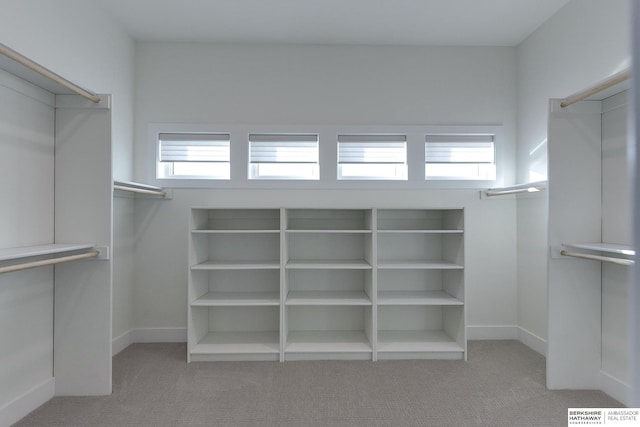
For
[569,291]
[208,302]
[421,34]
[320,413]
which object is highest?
[421,34]

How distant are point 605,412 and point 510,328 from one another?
4.27 feet

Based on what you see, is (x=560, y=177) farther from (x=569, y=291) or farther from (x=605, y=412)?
(x=605, y=412)

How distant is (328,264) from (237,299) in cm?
84

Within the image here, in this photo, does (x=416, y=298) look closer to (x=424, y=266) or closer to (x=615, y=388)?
(x=424, y=266)

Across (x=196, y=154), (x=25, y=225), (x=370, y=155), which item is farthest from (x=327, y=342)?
(x=25, y=225)

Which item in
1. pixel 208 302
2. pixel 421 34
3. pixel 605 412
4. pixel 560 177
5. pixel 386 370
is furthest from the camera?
pixel 421 34

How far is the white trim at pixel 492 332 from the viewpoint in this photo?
3.48 metres

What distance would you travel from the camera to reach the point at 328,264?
312cm

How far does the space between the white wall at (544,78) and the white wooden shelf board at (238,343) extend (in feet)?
7.80

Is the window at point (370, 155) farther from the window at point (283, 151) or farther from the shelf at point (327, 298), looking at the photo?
the shelf at point (327, 298)

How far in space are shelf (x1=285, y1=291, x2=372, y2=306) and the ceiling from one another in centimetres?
238

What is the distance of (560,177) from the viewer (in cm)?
246

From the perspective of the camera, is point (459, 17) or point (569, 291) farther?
point (459, 17)

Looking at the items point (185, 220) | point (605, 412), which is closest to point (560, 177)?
point (605, 412)
